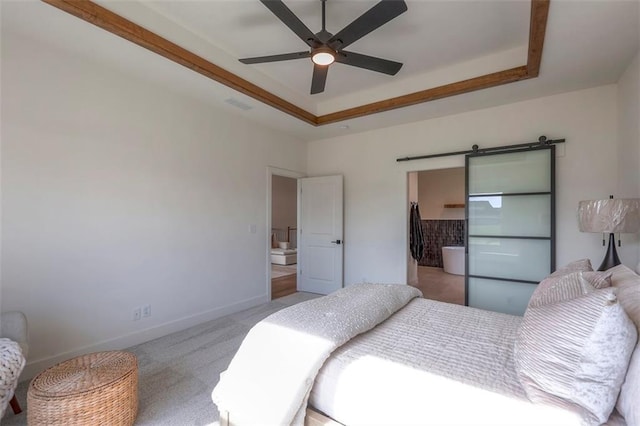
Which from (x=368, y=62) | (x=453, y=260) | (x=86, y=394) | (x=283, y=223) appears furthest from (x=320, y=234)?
(x=283, y=223)

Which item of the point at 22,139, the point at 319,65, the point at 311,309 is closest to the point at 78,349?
the point at 22,139

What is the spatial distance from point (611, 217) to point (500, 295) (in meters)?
1.73

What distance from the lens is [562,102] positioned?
3328 millimetres

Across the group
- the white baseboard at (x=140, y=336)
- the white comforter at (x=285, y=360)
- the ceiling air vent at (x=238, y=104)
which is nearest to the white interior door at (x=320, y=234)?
the white baseboard at (x=140, y=336)

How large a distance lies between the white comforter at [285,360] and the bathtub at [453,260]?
18.0 feet

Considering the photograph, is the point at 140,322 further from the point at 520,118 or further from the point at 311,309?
the point at 520,118

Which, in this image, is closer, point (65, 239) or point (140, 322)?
point (65, 239)

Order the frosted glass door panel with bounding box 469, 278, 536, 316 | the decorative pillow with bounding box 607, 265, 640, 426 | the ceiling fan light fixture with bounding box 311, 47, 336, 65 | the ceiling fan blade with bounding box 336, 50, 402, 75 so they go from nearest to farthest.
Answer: the decorative pillow with bounding box 607, 265, 640, 426 → the ceiling fan light fixture with bounding box 311, 47, 336, 65 → the ceiling fan blade with bounding box 336, 50, 402, 75 → the frosted glass door panel with bounding box 469, 278, 536, 316

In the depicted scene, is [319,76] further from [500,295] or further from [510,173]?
[500,295]

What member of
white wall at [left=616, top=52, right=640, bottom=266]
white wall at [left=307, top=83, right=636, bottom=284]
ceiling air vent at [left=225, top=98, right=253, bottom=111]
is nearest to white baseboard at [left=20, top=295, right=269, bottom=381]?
white wall at [left=307, top=83, right=636, bottom=284]

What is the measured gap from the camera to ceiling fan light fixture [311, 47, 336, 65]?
7.11ft

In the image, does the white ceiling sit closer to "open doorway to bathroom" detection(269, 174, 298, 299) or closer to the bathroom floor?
the bathroom floor

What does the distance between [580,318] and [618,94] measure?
3318 millimetres

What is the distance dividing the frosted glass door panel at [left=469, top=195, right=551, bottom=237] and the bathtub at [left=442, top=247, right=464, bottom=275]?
3088 mm
